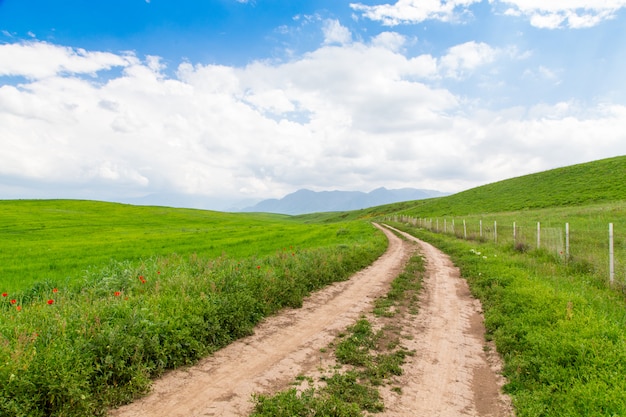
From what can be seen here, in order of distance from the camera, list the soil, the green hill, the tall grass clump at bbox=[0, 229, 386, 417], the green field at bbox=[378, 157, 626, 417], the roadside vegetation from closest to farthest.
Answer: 1. the tall grass clump at bbox=[0, 229, 386, 417]
2. the roadside vegetation
3. the soil
4. the green field at bbox=[378, 157, 626, 417]
5. the green hill

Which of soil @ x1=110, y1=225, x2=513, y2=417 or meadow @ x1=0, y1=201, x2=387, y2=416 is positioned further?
soil @ x1=110, y1=225, x2=513, y2=417

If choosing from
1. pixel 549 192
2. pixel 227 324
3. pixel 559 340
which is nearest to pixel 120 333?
pixel 227 324

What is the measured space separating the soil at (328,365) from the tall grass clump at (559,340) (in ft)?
1.37

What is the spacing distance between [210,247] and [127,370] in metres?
22.3

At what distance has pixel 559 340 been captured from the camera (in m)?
6.72

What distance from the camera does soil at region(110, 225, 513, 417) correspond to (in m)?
5.05

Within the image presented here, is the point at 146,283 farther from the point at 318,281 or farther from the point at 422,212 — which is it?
the point at 422,212

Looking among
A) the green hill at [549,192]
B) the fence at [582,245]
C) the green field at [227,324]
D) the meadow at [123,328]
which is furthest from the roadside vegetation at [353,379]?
the green hill at [549,192]

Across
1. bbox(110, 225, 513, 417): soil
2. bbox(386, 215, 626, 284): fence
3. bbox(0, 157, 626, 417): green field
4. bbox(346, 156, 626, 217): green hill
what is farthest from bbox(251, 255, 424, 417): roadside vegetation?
bbox(346, 156, 626, 217): green hill

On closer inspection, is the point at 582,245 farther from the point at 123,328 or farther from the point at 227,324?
the point at 123,328

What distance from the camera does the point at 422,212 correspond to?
85.4 meters

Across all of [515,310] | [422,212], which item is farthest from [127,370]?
[422,212]

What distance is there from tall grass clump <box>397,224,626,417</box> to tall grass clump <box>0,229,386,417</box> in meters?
5.29

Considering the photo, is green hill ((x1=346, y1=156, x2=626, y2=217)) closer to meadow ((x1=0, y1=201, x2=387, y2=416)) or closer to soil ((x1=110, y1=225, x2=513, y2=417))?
soil ((x1=110, y1=225, x2=513, y2=417))
